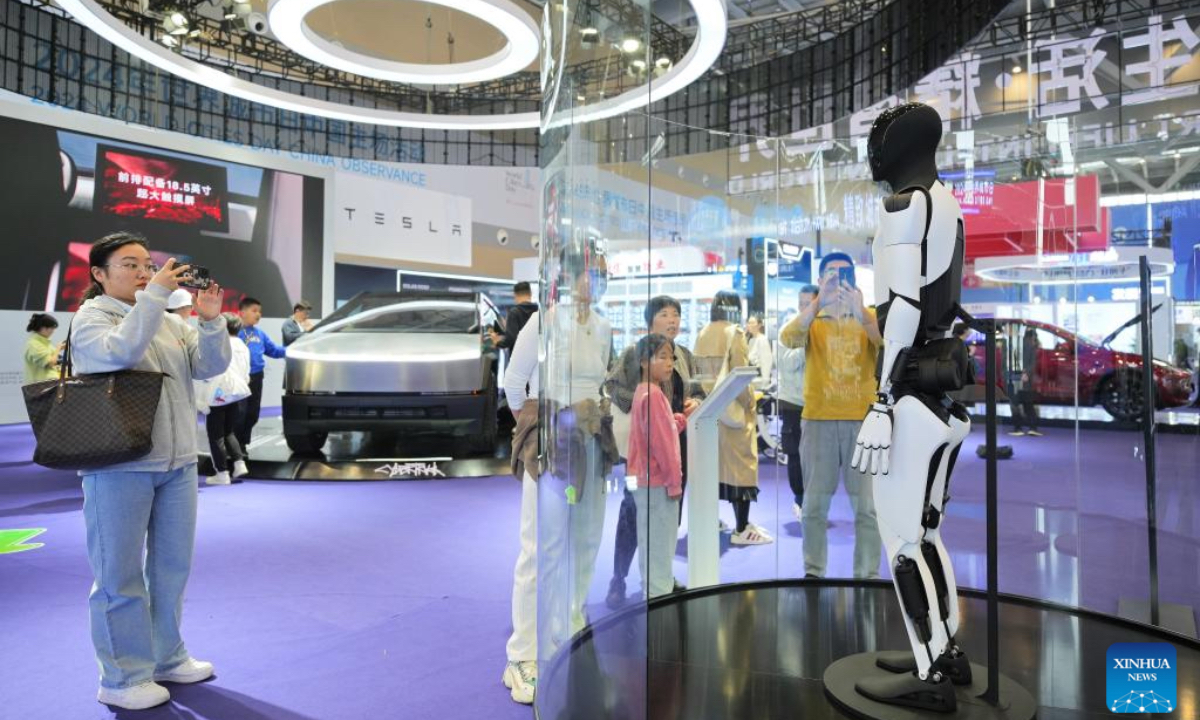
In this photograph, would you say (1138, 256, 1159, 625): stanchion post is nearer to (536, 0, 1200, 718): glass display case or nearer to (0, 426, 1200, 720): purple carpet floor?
(536, 0, 1200, 718): glass display case

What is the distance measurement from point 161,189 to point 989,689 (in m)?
12.0

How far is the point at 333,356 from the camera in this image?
620 cm

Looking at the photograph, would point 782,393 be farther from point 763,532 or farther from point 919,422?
point 919,422

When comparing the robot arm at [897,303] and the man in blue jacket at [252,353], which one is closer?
the robot arm at [897,303]

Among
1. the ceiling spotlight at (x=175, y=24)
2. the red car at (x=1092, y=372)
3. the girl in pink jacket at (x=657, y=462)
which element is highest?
the ceiling spotlight at (x=175, y=24)

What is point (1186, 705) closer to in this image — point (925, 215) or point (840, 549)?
point (925, 215)

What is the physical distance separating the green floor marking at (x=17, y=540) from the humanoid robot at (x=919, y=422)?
4406 millimetres

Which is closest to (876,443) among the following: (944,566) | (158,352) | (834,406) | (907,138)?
(944,566)

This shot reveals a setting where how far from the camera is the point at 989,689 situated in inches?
85.0

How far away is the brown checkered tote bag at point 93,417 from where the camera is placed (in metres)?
2.36

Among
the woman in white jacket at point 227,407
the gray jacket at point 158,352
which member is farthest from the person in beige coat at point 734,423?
the woman in white jacket at point 227,407

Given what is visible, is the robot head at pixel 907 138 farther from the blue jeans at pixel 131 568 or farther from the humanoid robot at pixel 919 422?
the blue jeans at pixel 131 568

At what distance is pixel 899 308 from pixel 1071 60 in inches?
456

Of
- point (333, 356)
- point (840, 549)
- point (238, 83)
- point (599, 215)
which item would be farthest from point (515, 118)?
point (599, 215)
